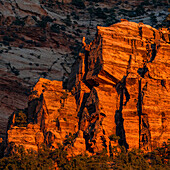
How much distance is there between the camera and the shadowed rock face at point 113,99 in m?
46.7

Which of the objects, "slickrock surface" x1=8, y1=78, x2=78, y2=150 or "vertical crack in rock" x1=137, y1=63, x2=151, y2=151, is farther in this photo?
"slickrock surface" x1=8, y1=78, x2=78, y2=150

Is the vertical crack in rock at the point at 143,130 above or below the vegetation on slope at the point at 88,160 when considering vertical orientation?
above

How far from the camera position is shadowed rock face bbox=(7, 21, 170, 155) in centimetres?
4666

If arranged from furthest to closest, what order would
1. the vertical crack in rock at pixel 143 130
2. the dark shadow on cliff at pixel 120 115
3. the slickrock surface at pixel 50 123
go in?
the slickrock surface at pixel 50 123 < the dark shadow on cliff at pixel 120 115 < the vertical crack in rock at pixel 143 130

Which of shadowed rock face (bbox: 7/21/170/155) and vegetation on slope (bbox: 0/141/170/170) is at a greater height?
shadowed rock face (bbox: 7/21/170/155)

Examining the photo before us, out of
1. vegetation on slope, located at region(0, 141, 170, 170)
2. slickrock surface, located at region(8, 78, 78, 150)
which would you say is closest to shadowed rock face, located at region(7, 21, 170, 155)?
slickrock surface, located at region(8, 78, 78, 150)

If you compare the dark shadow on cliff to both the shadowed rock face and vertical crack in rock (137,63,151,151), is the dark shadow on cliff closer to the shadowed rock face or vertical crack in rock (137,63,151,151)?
the shadowed rock face

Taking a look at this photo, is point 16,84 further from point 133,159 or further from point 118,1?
point 118,1

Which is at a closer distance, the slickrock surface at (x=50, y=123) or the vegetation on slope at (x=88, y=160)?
the vegetation on slope at (x=88, y=160)

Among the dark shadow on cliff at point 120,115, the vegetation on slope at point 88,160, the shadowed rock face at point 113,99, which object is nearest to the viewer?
the vegetation on slope at point 88,160

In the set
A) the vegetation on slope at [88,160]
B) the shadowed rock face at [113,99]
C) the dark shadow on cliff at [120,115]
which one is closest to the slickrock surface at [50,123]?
the shadowed rock face at [113,99]

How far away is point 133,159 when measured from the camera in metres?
44.6

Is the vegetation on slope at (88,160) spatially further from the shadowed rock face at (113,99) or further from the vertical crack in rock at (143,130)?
the shadowed rock face at (113,99)

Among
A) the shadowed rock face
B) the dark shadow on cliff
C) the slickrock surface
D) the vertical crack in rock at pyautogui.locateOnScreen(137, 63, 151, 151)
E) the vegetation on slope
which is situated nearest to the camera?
the vegetation on slope
